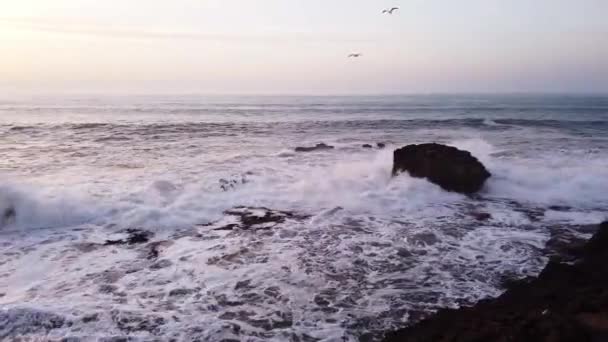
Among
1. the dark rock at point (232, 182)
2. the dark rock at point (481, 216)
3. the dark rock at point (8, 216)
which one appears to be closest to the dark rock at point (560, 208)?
the dark rock at point (481, 216)

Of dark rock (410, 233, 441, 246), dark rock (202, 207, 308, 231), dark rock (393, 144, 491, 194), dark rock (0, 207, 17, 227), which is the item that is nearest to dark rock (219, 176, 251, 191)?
dark rock (202, 207, 308, 231)

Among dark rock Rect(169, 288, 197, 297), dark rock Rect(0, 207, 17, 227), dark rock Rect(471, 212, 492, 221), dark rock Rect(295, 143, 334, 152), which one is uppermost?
dark rock Rect(295, 143, 334, 152)

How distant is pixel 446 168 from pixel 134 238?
25.6 ft

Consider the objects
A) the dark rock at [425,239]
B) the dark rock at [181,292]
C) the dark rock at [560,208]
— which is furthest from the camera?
the dark rock at [560,208]

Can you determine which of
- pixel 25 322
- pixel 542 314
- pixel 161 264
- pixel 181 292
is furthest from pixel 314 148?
pixel 542 314

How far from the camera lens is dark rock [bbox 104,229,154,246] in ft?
26.8

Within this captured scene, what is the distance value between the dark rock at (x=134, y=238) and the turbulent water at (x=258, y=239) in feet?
0.07

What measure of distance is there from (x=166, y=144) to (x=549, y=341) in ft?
64.3

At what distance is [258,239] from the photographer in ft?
27.3

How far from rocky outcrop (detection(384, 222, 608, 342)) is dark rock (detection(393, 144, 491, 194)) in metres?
5.50

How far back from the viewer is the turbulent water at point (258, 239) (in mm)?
5461

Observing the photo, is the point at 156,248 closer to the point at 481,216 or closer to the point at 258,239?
the point at 258,239

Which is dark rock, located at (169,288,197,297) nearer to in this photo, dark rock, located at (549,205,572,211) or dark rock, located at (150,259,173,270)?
dark rock, located at (150,259,173,270)

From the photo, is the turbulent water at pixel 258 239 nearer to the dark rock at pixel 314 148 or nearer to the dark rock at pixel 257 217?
the dark rock at pixel 257 217
